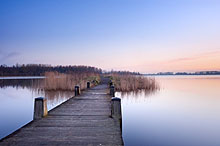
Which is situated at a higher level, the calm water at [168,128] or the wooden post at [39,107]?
the wooden post at [39,107]

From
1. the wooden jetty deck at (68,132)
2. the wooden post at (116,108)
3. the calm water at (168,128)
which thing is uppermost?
the wooden post at (116,108)

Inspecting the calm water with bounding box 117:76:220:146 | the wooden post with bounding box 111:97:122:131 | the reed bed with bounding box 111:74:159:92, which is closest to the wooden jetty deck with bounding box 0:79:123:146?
the wooden post with bounding box 111:97:122:131

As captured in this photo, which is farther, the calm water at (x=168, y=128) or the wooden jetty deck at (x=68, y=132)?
the calm water at (x=168, y=128)

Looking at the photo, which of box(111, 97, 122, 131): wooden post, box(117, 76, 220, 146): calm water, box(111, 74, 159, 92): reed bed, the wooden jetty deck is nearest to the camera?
the wooden jetty deck

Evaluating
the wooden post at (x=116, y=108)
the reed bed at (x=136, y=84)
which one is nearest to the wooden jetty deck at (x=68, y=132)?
the wooden post at (x=116, y=108)

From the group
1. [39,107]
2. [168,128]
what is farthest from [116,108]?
[168,128]

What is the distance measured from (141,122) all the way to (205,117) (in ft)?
11.2

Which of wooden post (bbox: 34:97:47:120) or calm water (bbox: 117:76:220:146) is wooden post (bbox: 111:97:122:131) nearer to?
calm water (bbox: 117:76:220:146)

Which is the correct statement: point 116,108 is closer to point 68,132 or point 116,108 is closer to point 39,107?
point 68,132

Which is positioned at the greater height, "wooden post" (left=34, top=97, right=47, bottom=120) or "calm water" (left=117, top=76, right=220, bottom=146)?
"wooden post" (left=34, top=97, right=47, bottom=120)

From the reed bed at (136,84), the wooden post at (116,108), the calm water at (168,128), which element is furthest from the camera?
the reed bed at (136,84)

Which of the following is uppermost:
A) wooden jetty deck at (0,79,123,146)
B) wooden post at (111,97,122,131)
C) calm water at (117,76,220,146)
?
wooden post at (111,97,122,131)

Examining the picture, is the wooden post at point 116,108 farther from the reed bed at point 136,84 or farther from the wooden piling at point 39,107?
the reed bed at point 136,84

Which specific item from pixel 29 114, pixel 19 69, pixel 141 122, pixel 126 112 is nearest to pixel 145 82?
pixel 126 112
